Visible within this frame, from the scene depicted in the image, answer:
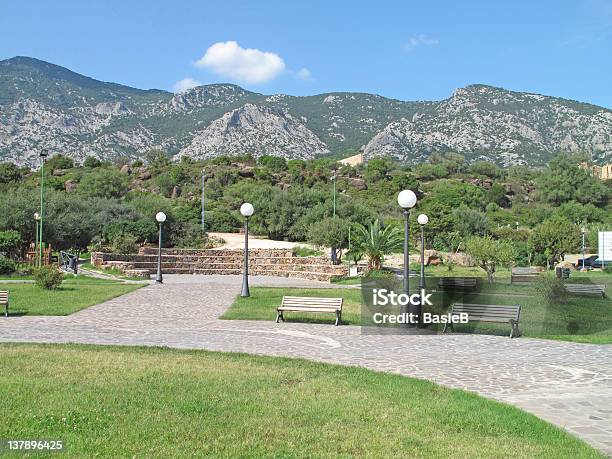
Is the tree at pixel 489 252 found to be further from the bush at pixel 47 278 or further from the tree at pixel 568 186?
the tree at pixel 568 186

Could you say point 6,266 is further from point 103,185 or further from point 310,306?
point 103,185

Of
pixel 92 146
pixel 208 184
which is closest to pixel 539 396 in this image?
pixel 208 184

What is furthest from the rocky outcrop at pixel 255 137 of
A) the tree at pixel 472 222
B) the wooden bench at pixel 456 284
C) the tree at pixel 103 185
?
the wooden bench at pixel 456 284

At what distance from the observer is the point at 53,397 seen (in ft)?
20.1

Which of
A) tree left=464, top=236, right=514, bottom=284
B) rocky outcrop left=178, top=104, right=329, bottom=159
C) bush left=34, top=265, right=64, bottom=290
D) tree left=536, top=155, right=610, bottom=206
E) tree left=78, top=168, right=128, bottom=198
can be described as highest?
rocky outcrop left=178, top=104, right=329, bottom=159

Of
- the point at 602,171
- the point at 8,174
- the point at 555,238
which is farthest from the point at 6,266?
the point at 602,171

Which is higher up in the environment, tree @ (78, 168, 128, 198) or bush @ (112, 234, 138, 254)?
tree @ (78, 168, 128, 198)

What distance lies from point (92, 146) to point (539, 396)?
106 m

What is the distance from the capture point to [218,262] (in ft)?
109

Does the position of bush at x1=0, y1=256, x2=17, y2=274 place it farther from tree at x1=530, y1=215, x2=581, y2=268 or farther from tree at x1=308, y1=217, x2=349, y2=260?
tree at x1=530, y1=215, x2=581, y2=268

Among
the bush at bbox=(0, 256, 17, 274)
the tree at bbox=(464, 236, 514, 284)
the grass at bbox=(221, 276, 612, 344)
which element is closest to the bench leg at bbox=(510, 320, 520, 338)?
the grass at bbox=(221, 276, 612, 344)

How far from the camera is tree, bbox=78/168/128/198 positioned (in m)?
57.5

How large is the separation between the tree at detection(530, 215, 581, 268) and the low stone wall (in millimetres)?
17501

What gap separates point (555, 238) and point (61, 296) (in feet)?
109
